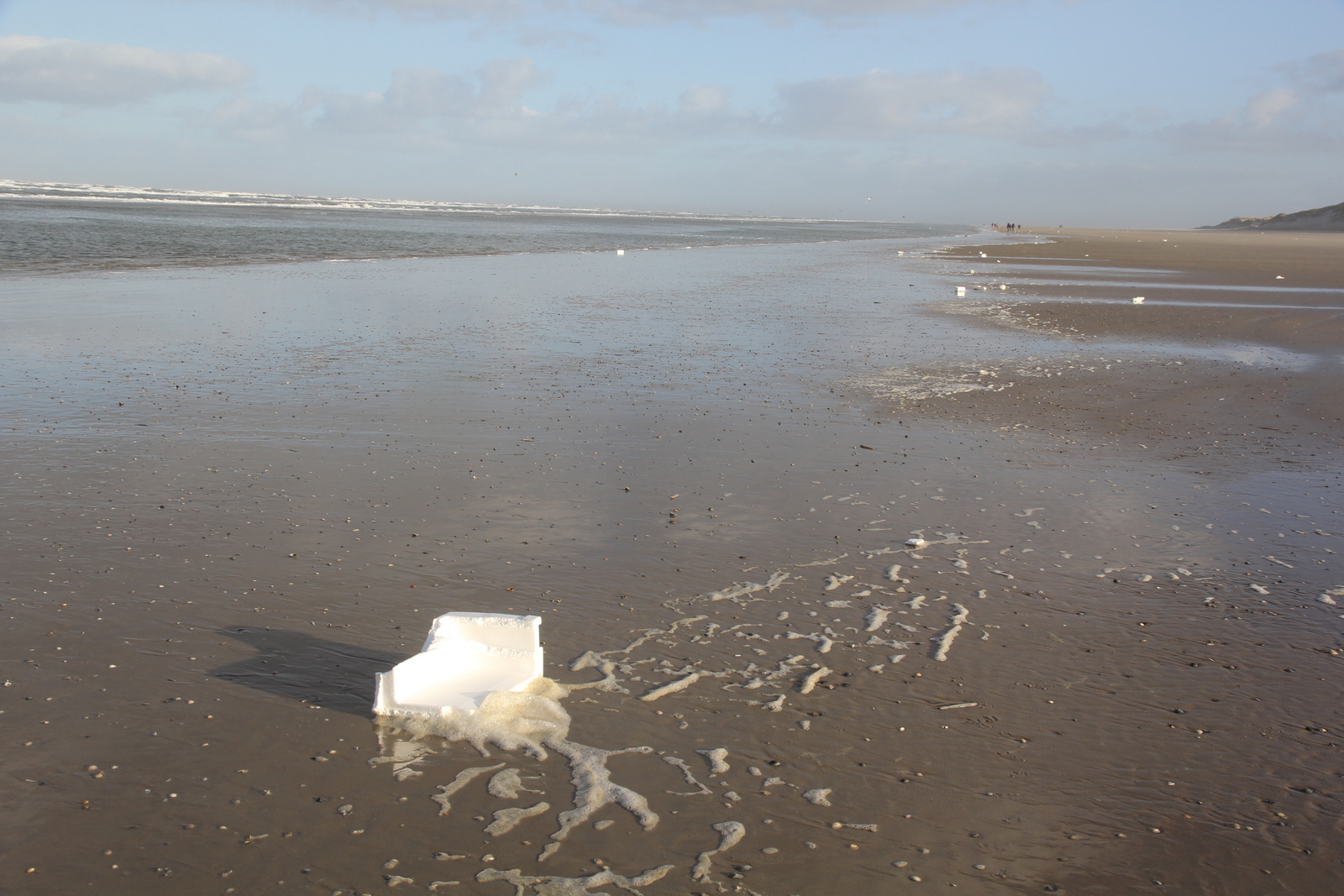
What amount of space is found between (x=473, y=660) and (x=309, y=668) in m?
0.96

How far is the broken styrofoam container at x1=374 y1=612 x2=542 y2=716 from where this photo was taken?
4.84 metres

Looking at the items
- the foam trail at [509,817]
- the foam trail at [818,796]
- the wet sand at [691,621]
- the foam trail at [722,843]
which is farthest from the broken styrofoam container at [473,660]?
the foam trail at [818,796]

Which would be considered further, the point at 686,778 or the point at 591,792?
the point at 686,778

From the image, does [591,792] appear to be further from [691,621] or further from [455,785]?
[691,621]

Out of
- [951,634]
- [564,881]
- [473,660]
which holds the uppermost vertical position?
[473,660]

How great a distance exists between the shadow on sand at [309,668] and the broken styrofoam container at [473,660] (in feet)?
1.11

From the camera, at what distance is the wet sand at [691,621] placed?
3.94 metres

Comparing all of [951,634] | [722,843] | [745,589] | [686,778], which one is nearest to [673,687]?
[686,778]

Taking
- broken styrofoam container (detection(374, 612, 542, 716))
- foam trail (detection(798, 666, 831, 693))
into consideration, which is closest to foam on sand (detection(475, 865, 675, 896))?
broken styrofoam container (detection(374, 612, 542, 716))

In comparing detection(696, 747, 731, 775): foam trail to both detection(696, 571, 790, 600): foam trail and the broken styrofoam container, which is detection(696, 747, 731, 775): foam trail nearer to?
the broken styrofoam container

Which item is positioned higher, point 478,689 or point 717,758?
point 478,689

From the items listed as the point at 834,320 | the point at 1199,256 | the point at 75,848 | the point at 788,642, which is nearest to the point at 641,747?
the point at 788,642

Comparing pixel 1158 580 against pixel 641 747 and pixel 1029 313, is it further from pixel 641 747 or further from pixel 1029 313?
pixel 1029 313

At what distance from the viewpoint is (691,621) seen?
6023mm
